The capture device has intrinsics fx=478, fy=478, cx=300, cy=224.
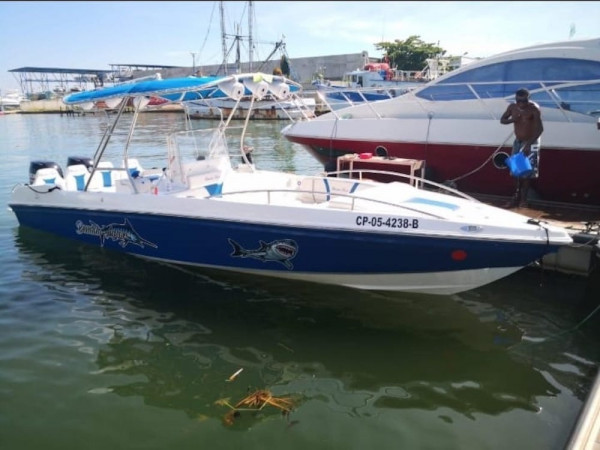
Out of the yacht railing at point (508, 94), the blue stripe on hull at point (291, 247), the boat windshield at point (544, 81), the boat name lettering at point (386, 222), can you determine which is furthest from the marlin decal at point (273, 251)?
the boat windshield at point (544, 81)

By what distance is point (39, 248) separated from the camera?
8406mm

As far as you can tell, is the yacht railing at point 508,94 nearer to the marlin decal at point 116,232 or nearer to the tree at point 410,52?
the marlin decal at point 116,232

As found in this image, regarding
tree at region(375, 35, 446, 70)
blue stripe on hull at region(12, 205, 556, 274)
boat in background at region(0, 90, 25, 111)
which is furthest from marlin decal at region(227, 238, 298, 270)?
boat in background at region(0, 90, 25, 111)

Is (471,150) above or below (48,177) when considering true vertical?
above

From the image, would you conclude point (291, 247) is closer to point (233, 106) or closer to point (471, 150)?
point (233, 106)

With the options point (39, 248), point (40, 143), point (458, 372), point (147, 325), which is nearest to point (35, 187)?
point (39, 248)

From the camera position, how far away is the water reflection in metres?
4.41

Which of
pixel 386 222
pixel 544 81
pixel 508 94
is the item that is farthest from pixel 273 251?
pixel 508 94

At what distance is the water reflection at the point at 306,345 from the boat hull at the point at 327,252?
1.35 feet

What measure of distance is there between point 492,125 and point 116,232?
276 inches

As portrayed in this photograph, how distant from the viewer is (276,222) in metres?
5.80

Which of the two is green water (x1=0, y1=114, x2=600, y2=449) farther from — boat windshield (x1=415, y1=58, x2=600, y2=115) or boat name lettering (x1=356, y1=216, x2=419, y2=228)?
boat windshield (x1=415, y1=58, x2=600, y2=115)

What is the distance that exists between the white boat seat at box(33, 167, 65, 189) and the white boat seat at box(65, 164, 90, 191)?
0.12 meters

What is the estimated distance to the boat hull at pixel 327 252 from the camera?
209 inches
